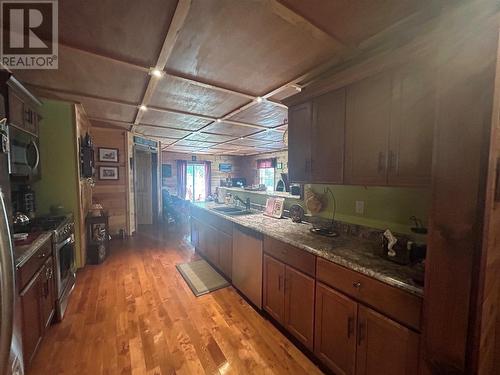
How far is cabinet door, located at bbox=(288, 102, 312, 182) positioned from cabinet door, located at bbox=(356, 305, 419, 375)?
3.88 ft

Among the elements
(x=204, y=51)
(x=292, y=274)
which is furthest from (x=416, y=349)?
(x=204, y=51)

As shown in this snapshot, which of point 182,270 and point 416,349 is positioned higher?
point 416,349

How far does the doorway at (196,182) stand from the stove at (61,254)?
687cm

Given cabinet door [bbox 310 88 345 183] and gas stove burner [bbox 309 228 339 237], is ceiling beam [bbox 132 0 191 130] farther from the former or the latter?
gas stove burner [bbox 309 228 339 237]

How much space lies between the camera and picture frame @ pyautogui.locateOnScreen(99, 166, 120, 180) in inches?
177

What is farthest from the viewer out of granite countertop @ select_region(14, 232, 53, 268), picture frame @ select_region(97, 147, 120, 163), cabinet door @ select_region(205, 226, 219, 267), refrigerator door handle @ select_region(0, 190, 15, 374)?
picture frame @ select_region(97, 147, 120, 163)

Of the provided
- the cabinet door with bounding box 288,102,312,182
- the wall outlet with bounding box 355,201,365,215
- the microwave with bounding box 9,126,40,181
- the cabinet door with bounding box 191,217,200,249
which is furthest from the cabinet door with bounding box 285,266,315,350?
the microwave with bounding box 9,126,40,181

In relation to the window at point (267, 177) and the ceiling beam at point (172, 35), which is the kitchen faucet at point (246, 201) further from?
the window at point (267, 177)

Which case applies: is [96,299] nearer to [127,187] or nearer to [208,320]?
[208,320]

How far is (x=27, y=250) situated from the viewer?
144 cm

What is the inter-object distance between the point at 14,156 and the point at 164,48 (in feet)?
5.45

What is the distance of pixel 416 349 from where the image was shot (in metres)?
1.03

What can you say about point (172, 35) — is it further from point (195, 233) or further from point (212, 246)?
point (195, 233)

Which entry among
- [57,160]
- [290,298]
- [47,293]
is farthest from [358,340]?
[57,160]
